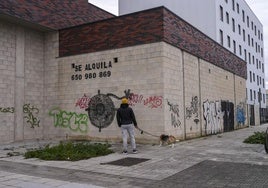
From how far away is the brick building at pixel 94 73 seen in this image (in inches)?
535

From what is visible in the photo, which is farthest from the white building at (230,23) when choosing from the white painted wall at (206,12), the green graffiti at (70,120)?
the green graffiti at (70,120)

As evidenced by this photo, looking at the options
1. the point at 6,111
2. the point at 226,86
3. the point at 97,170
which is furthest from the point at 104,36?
the point at 226,86

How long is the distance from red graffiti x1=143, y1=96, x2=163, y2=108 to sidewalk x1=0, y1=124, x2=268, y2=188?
2.93 meters

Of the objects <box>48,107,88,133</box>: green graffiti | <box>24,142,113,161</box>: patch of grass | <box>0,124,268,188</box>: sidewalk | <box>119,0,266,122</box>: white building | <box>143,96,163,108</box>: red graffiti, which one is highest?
<box>119,0,266,122</box>: white building

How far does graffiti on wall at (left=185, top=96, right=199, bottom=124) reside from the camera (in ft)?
51.8

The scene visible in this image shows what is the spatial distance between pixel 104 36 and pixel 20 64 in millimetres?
4447

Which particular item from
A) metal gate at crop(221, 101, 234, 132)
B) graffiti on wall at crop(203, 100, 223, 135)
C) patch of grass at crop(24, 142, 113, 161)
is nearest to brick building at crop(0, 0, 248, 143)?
graffiti on wall at crop(203, 100, 223, 135)

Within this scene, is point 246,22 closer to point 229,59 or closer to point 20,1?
point 229,59

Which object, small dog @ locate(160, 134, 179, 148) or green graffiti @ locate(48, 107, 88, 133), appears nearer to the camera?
small dog @ locate(160, 134, 179, 148)

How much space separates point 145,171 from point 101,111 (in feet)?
24.2

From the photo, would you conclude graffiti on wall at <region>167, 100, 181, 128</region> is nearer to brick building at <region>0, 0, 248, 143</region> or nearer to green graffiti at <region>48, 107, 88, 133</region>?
brick building at <region>0, 0, 248, 143</region>

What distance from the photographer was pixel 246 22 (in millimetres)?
45656

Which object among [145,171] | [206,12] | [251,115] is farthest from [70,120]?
[251,115]

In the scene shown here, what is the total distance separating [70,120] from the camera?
15.8 m
